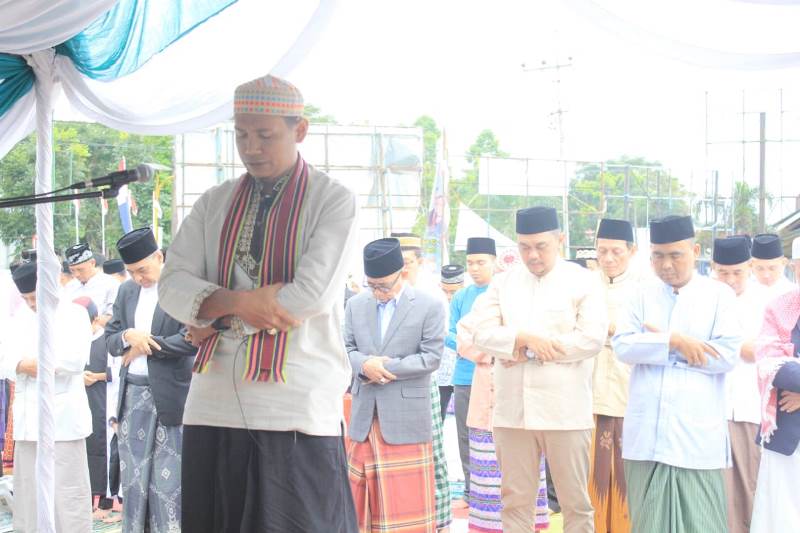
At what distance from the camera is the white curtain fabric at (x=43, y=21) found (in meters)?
3.56

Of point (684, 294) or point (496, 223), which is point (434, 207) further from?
point (496, 223)

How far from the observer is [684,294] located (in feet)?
15.8

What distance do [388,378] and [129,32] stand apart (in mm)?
2369

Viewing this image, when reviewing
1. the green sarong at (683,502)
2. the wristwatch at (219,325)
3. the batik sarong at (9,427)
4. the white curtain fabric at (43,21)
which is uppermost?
the white curtain fabric at (43,21)

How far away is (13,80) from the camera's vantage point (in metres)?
4.30

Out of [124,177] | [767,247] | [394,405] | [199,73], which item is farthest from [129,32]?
[767,247]

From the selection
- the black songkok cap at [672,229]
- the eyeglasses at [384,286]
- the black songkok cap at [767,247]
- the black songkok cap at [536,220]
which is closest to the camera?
the black songkok cap at [672,229]

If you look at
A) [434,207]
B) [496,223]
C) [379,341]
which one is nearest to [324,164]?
[434,207]

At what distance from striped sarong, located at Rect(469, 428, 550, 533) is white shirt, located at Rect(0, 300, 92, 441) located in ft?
8.39

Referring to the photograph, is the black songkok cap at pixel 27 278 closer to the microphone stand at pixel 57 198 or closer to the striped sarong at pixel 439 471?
the striped sarong at pixel 439 471

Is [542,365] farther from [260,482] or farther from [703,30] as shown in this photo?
[260,482]

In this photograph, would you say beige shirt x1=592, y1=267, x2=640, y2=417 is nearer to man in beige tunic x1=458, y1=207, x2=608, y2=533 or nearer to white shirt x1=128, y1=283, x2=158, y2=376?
man in beige tunic x1=458, y1=207, x2=608, y2=533

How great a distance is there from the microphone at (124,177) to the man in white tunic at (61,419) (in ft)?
8.67

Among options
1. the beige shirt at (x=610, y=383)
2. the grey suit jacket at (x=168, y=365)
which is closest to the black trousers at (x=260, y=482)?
the grey suit jacket at (x=168, y=365)
